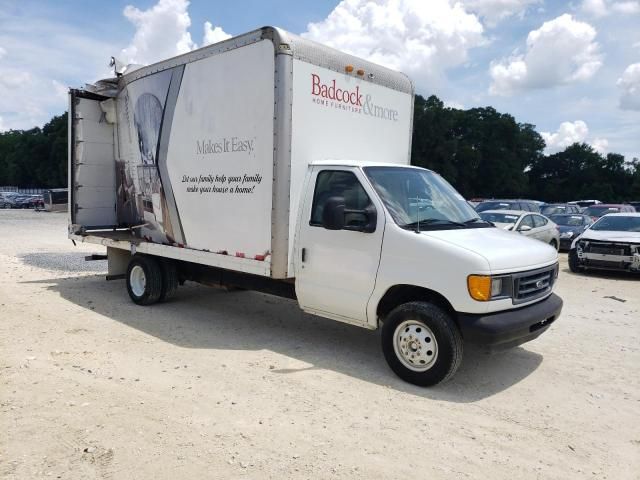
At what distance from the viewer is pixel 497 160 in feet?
206

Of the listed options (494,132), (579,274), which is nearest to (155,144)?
(579,274)

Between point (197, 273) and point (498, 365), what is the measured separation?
4.39 meters

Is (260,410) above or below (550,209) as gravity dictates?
below

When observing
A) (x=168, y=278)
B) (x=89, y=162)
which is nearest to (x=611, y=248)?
(x=168, y=278)

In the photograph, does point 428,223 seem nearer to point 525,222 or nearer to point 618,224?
point 525,222

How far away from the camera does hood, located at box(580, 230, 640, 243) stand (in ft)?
39.2

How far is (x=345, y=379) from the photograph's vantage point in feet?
16.6

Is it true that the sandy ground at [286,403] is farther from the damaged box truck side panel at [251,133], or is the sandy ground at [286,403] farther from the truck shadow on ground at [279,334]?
the damaged box truck side panel at [251,133]

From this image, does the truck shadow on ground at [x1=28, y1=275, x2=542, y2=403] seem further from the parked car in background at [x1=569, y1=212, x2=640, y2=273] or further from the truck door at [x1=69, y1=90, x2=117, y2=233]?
the parked car in background at [x1=569, y1=212, x2=640, y2=273]

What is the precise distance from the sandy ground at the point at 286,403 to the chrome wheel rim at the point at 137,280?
567mm

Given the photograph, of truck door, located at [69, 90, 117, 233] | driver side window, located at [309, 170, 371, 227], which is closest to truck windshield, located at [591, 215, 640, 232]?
driver side window, located at [309, 170, 371, 227]

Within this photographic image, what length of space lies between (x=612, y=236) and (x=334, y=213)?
9925 mm

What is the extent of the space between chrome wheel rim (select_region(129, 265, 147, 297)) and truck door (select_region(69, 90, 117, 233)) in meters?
1.55

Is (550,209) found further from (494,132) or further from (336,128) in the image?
(494,132)
